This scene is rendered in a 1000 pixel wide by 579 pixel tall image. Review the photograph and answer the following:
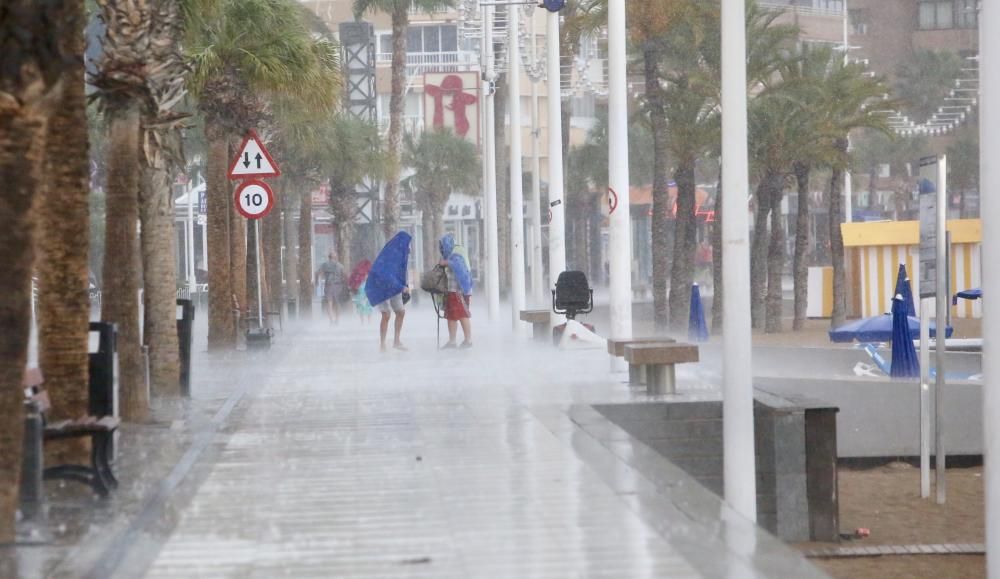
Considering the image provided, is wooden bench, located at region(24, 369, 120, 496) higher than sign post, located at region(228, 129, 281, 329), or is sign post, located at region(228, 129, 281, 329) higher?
sign post, located at region(228, 129, 281, 329)

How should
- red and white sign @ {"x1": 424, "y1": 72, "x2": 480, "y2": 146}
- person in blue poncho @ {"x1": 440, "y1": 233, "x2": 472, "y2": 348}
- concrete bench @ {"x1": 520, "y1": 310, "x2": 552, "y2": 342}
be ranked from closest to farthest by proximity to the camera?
1. person in blue poncho @ {"x1": 440, "y1": 233, "x2": 472, "y2": 348}
2. concrete bench @ {"x1": 520, "y1": 310, "x2": 552, "y2": 342}
3. red and white sign @ {"x1": 424, "y1": 72, "x2": 480, "y2": 146}

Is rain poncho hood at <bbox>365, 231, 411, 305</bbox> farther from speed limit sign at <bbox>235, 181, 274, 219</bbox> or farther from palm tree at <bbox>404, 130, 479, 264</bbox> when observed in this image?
palm tree at <bbox>404, 130, 479, 264</bbox>

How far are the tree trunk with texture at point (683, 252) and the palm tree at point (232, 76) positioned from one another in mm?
12332

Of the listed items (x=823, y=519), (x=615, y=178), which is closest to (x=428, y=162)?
(x=615, y=178)

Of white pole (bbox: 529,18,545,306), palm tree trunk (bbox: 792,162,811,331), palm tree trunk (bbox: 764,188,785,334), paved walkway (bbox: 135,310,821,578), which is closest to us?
paved walkway (bbox: 135,310,821,578)

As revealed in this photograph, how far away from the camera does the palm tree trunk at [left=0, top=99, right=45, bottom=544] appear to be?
286 inches

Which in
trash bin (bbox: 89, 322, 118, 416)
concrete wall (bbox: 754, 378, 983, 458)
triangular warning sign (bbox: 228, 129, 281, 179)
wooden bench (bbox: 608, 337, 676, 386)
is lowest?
concrete wall (bbox: 754, 378, 983, 458)

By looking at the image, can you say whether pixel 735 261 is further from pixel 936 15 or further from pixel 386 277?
pixel 936 15

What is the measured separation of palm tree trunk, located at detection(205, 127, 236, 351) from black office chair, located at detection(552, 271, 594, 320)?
534 cm

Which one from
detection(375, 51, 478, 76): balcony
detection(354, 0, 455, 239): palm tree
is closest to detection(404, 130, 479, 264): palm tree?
detection(375, 51, 478, 76): balcony

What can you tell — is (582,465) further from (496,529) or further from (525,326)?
(525,326)

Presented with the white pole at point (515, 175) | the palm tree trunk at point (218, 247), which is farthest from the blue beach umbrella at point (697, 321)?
the palm tree trunk at point (218, 247)

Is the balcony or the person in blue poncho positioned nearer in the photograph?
the person in blue poncho

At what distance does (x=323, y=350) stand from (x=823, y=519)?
14.4m
